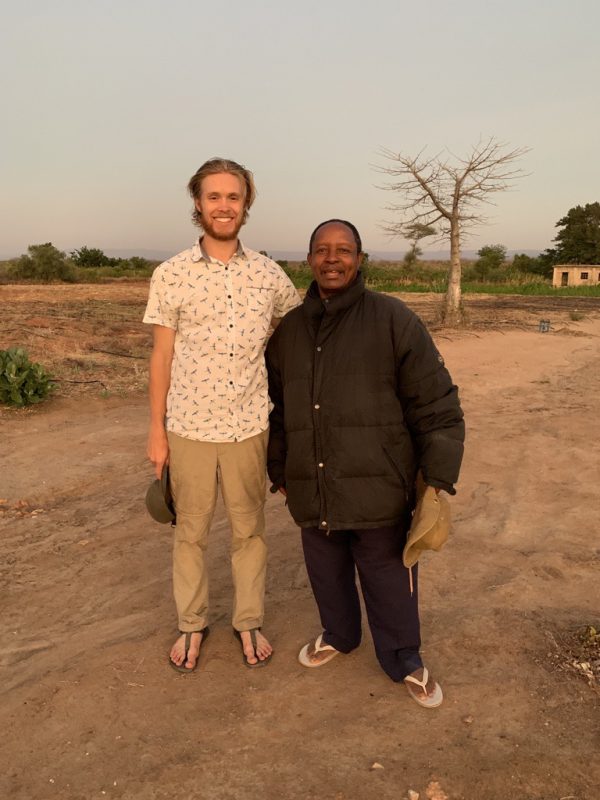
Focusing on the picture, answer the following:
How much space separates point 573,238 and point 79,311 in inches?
1557

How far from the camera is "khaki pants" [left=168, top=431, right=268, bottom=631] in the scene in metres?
2.47

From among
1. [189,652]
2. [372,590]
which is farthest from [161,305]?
[189,652]

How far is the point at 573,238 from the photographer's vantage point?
146 feet

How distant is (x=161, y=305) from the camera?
2.31 meters

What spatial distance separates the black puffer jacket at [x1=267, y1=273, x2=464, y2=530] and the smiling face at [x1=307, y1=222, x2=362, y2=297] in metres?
0.05

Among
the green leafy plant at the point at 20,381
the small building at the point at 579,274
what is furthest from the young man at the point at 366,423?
the small building at the point at 579,274

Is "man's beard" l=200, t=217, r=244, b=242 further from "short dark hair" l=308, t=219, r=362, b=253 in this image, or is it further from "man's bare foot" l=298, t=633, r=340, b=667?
"man's bare foot" l=298, t=633, r=340, b=667

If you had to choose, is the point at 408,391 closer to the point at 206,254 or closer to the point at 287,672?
the point at 206,254

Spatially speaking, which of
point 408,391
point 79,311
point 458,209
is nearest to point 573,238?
point 458,209

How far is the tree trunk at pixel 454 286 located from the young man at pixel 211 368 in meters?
12.2

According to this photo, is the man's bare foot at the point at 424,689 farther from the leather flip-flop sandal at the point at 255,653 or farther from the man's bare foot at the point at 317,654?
the leather flip-flop sandal at the point at 255,653

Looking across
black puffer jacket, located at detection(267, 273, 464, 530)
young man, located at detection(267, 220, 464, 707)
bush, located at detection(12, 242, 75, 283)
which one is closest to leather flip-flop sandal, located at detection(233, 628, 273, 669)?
young man, located at detection(267, 220, 464, 707)

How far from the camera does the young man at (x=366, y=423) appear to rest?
2184mm

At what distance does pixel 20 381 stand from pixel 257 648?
501 cm
